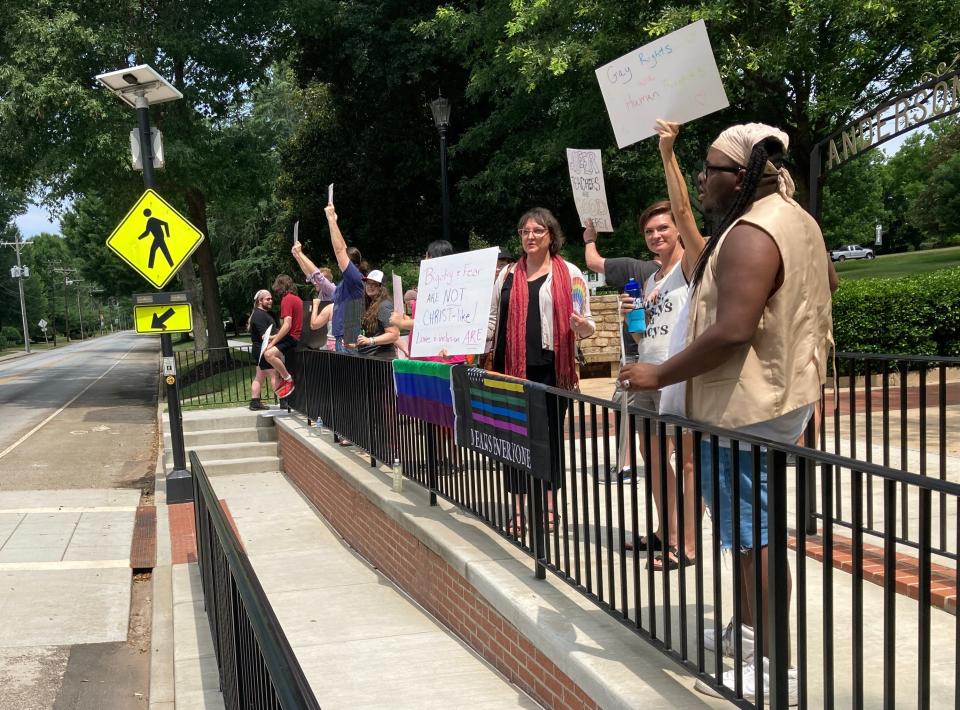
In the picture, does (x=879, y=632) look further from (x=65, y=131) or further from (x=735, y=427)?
(x=65, y=131)

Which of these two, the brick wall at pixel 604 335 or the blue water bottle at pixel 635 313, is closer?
the blue water bottle at pixel 635 313

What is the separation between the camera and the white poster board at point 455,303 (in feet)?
17.5

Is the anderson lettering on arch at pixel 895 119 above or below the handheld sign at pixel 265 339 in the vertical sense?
above

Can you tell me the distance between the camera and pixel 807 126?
1708 centimetres

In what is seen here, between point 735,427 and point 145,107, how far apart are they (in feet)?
30.5

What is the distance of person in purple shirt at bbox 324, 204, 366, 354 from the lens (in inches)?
313

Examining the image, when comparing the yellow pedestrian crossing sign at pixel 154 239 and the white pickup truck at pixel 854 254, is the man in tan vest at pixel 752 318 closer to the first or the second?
the yellow pedestrian crossing sign at pixel 154 239

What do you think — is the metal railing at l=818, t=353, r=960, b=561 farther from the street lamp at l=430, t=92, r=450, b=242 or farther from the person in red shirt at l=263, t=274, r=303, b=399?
the street lamp at l=430, t=92, r=450, b=242

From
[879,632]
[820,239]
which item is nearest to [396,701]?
[879,632]

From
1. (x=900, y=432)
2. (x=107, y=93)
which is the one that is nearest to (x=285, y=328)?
(x=900, y=432)

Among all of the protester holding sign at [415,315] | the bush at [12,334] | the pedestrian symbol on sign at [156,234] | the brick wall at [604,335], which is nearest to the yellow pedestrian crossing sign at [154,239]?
the pedestrian symbol on sign at [156,234]

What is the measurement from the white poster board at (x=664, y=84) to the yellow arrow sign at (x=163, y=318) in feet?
24.2

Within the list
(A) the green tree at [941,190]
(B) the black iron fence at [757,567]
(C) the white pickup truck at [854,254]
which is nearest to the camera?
(B) the black iron fence at [757,567]

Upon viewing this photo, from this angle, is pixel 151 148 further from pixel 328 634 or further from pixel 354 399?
pixel 328 634
